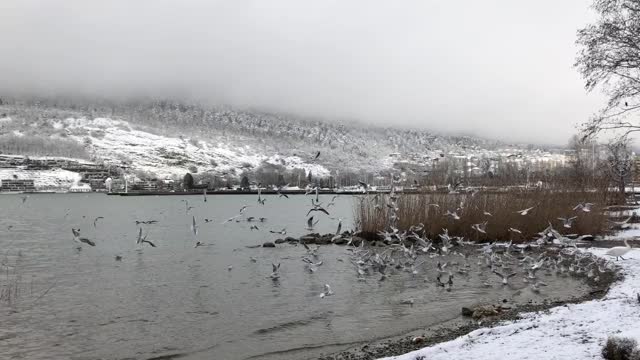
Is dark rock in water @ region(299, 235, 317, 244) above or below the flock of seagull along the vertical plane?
below

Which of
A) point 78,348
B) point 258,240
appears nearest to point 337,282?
point 78,348

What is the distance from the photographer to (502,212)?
34.3 m

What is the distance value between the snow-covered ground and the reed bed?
22.3 m

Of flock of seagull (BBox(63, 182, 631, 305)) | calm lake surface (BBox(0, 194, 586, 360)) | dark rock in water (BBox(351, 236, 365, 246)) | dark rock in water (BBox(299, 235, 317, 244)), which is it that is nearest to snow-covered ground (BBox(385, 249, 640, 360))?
calm lake surface (BBox(0, 194, 586, 360))

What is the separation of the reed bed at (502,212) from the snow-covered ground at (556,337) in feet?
73.2

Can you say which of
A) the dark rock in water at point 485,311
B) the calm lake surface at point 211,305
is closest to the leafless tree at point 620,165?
the calm lake surface at point 211,305

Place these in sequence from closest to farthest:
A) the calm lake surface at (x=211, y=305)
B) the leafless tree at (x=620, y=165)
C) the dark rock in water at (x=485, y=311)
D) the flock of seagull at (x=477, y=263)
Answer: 1. the calm lake surface at (x=211, y=305)
2. the dark rock in water at (x=485, y=311)
3. the flock of seagull at (x=477, y=263)
4. the leafless tree at (x=620, y=165)

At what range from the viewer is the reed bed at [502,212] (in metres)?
33.5

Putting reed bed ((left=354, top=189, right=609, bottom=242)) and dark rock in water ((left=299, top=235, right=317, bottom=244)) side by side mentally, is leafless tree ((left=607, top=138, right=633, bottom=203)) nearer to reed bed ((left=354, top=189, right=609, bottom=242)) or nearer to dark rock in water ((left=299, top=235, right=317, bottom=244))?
reed bed ((left=354, top=189, right=609, bottom=242))

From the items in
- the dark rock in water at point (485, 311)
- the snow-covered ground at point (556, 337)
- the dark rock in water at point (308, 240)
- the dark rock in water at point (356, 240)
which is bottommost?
the dark rock in water at point (308, 240)

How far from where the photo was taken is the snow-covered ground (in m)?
7.75

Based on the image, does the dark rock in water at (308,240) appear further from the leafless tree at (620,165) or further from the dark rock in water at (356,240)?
the leafless tree at (620,165)

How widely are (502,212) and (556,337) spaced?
26733 mm

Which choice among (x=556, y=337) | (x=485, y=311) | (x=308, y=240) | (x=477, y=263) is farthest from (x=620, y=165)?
(x=556, y=337)
